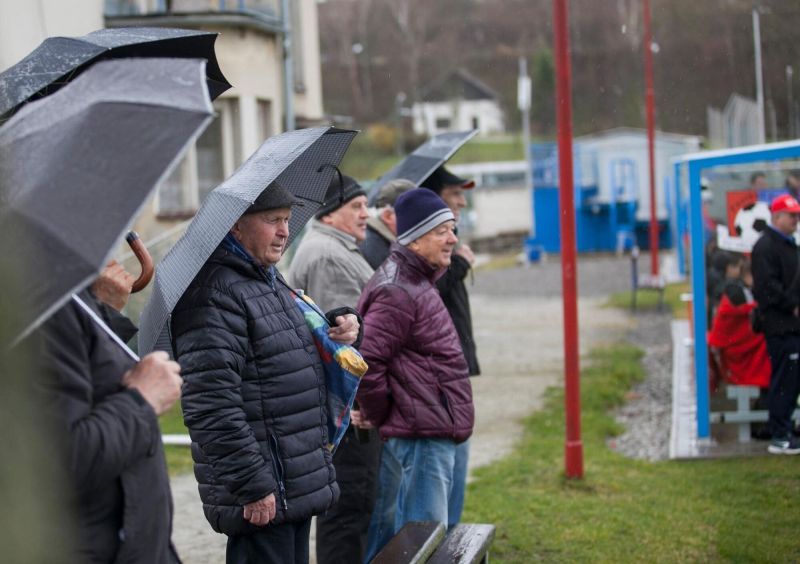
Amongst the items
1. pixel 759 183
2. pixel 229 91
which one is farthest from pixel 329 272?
pixel 229 91

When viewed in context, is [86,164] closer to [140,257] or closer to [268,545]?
[140,257]

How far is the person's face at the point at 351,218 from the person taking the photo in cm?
541

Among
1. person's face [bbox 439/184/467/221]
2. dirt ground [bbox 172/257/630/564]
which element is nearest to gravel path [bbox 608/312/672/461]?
dirt ground [bbox 172/257/630/564]

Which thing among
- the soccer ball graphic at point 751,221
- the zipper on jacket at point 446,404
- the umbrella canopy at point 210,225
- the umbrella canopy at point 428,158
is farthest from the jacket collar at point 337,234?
the soccer ball graphic at point 751,221

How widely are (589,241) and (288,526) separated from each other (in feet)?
105

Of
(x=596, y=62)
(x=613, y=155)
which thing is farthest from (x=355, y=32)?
(x=613, y=155)

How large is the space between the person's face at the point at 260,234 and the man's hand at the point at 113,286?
699 mm

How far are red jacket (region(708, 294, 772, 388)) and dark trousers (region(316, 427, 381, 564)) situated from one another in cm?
425

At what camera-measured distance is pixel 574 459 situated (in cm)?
759

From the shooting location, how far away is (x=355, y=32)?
6128cm

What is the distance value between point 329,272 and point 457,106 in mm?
68896

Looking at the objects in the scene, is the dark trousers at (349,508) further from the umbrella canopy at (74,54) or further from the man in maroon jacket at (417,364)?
the umbrella canopy at (74,54)

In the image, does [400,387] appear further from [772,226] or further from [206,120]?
[772,226]

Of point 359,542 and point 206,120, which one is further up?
point 206,120
